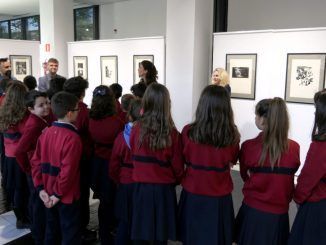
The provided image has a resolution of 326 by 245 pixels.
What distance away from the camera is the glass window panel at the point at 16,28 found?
11930 millimetres

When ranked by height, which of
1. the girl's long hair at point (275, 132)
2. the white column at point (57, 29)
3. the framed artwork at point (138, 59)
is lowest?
the girl's long hair at point (275, 132)

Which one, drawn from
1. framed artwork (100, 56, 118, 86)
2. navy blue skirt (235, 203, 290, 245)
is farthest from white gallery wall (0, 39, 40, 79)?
navy blue skirt (235, 203, 290, 245)

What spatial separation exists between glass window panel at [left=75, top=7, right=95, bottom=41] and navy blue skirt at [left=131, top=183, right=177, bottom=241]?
836 cm

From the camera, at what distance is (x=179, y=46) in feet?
17.0

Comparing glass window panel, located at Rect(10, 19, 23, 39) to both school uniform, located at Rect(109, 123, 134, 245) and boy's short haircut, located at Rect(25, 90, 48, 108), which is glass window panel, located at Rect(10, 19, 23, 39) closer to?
boy's short haircut, located at Rect(25, 90, 48, 108)

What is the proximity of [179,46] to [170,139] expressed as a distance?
3422 millimetres

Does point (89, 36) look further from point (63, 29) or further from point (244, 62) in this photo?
point (244, 62)

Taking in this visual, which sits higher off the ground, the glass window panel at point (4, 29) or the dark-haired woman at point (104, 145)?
the glass window panel at point (4, 29)

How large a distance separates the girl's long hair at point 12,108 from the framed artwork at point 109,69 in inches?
141

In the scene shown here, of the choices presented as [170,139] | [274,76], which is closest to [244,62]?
[274,76]

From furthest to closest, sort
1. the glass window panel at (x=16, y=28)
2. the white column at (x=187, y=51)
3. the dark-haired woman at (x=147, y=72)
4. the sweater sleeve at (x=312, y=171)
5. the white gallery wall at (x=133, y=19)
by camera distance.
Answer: the glass window panel at (x=16, y=28) → the white gallery wall at (x=133, y=19) → the white column at (x=187, y=51) → the dark-haired woman at (x=147, y=72) → the sweater sleeve at (x=312, y=171)

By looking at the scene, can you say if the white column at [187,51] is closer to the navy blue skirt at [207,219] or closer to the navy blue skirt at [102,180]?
the navy blue skirt at [102,180]

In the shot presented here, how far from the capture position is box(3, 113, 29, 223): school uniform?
109 inches

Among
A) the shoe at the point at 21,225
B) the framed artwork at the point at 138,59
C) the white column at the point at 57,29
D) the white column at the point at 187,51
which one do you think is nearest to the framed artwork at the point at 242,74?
the white column at the point at 187,51
